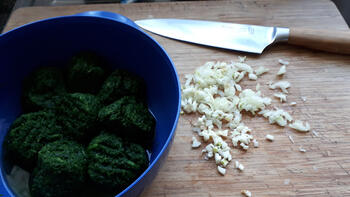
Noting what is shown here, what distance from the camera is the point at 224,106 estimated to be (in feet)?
4.43

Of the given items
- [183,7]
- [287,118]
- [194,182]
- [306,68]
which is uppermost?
[183,7]

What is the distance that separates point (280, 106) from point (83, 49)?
949 millimetres

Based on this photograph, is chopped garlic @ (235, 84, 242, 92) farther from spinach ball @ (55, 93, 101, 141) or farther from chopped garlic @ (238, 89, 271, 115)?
spinach ball @ (55, 93, 101, 141)

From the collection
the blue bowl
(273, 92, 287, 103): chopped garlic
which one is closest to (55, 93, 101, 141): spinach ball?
the blue bowl

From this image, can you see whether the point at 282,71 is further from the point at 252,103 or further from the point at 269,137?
the point at 269,137

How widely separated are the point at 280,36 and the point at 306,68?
22cm

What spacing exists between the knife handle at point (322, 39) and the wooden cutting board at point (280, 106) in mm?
41

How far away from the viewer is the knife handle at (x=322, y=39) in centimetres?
153

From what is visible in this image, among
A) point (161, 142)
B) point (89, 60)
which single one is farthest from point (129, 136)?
point (89, 60)

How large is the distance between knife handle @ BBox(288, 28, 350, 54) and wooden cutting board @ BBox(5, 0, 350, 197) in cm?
4

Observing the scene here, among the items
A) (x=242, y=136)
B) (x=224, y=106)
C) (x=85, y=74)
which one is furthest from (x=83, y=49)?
(x=242, y=136)

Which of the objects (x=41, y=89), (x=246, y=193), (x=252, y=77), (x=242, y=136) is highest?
(x=41, y=89)

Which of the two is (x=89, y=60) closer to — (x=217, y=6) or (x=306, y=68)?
(x=217, y=6)

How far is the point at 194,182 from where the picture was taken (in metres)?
1.17
